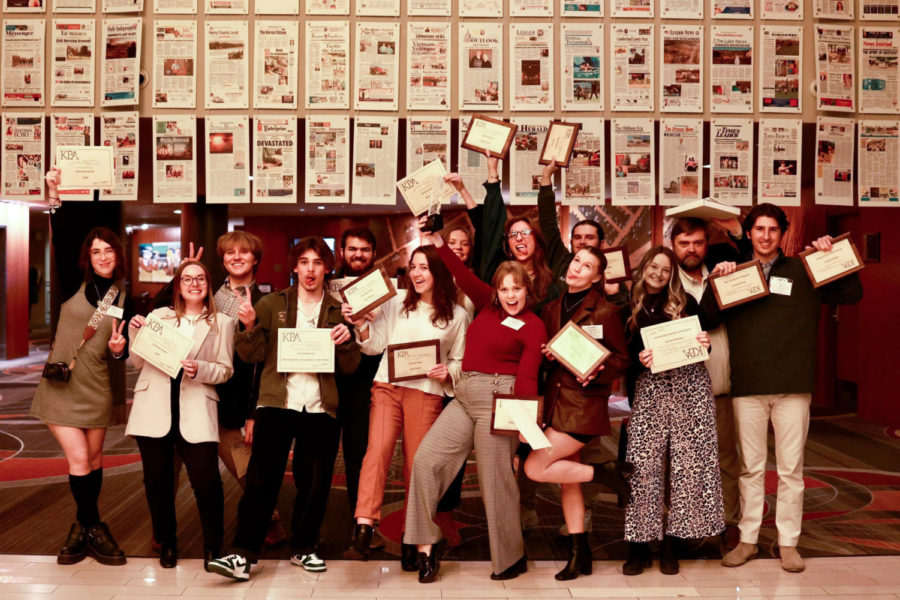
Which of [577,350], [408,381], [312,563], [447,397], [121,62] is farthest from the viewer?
[121,62]

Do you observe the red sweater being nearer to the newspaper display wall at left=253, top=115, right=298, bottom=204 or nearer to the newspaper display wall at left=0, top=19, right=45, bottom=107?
the newspaper display wall at left=253, top=115, right=298, bottom=204

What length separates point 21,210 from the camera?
40.2 ft

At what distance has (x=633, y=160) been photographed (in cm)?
404

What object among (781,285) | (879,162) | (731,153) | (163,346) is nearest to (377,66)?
(163,346)

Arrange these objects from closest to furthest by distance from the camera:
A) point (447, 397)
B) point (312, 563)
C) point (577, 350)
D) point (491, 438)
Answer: point (577, 350), point (491, 438), point (312, 563), point (447, 397)

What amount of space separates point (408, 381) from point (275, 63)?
194 centimetres

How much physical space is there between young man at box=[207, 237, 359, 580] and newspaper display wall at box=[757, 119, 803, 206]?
2.43 meters

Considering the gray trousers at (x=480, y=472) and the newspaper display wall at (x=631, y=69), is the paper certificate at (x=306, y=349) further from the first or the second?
the newspaper display wall at (x=631, y=69)

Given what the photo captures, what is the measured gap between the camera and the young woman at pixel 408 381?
335cm

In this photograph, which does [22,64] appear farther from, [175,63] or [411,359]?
[411,359]

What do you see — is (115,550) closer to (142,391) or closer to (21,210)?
(142,391)

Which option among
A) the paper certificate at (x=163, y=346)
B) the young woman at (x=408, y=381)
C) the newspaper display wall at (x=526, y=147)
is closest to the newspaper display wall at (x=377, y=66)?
the newspaper display wall at (x=526, y=147)

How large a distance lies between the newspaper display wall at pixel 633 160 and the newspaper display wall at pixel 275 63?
1.79 meters

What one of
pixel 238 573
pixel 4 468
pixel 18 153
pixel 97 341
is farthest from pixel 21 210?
pixel 238 573
